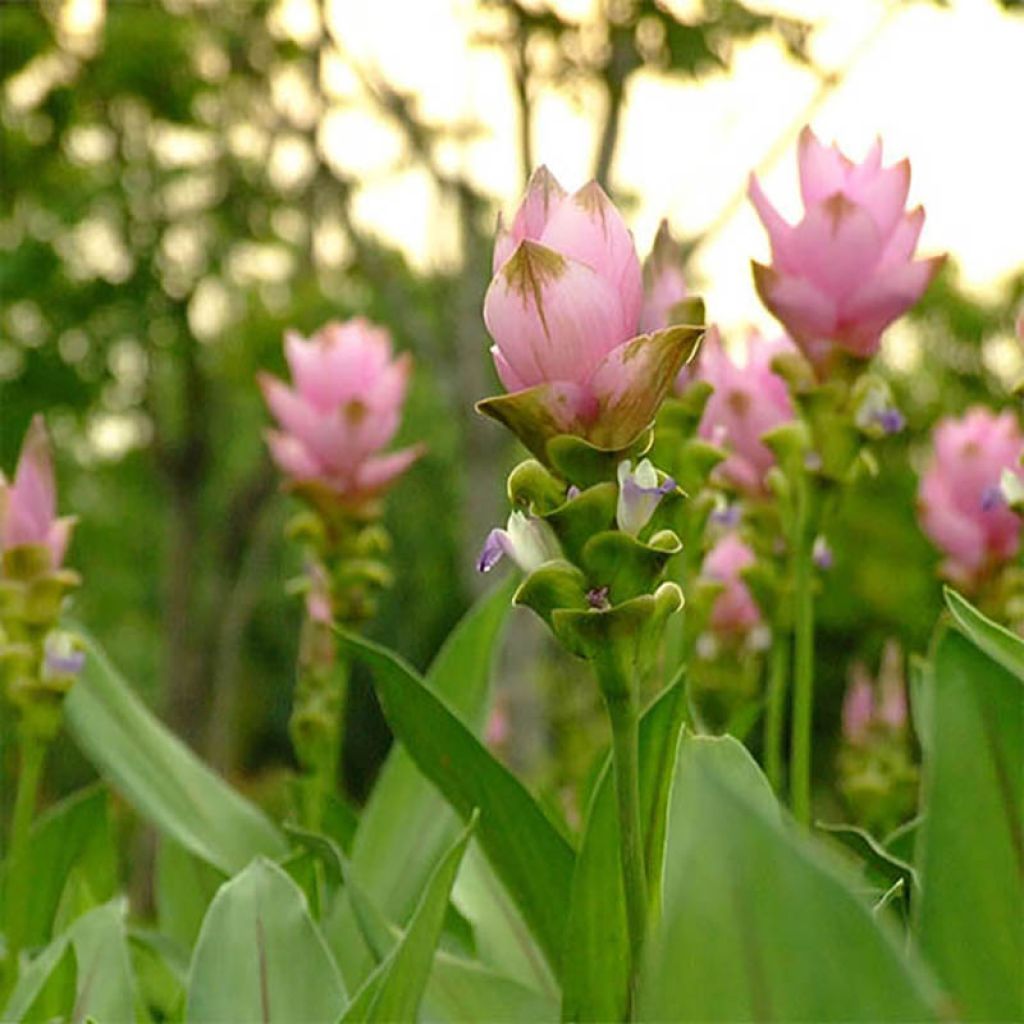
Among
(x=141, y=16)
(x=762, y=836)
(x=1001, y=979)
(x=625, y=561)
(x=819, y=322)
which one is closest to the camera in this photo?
(x=762, y=836)

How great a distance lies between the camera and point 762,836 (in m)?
0.52

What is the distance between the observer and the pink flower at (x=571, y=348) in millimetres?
853

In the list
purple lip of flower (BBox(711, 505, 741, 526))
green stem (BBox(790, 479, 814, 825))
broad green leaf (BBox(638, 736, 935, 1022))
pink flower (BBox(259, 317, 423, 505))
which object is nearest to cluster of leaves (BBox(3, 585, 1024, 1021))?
broad green leaf (BBox(638, 736, 935, 1022))

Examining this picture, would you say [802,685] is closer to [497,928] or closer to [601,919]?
[497,928]

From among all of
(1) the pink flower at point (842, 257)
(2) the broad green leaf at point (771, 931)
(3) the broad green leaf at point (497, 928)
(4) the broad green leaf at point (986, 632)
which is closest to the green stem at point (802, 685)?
(1) the pink flower at point (842, 257)

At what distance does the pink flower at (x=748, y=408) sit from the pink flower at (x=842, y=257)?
1.02ft

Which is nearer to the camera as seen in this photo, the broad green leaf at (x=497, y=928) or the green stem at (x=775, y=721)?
the broad green leaf at (x=497, y=928)

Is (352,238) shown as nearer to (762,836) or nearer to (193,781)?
(193,781)

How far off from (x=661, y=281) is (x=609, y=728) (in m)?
0.52

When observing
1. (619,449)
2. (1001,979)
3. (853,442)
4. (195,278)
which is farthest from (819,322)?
(195,278)

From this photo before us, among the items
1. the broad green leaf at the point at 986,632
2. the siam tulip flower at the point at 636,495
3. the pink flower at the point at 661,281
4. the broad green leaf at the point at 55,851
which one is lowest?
the broad green leaf at the point at 55,851

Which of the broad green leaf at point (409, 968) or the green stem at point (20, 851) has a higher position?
the broad green leaf at point (409, 968)

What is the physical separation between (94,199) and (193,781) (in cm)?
710

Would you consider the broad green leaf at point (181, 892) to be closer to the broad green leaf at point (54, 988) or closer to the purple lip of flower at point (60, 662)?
the purple lip of flower at point (60, 662)
